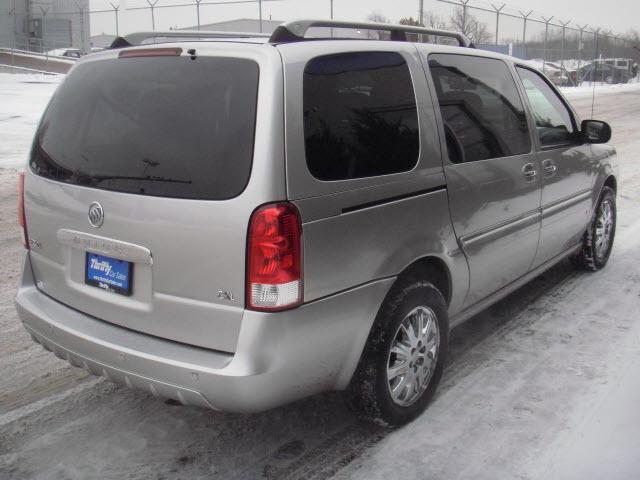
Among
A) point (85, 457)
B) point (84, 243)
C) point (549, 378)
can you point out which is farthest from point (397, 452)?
point (84, 243)

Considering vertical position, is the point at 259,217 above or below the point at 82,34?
below

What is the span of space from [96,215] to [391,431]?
1663 millimetres

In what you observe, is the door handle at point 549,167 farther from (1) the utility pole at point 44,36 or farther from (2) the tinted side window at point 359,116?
(1) the utility pole at point 44,36

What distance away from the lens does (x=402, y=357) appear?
312cm

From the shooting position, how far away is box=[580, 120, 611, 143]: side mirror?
15.8 feet

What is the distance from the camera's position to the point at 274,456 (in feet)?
9.78

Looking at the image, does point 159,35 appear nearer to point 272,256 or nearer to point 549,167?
point 272,256

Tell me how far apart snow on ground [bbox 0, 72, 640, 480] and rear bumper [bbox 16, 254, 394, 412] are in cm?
41

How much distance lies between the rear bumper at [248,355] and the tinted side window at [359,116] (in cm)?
52

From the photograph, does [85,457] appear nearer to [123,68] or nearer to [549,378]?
[123,68]

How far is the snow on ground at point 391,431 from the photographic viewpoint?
2.87 meters

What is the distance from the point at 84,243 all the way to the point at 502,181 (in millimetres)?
2266

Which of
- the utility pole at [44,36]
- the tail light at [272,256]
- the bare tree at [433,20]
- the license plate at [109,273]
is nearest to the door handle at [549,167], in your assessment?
the tail light at [272,256]

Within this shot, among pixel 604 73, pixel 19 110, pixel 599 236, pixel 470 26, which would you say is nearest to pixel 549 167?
pixel 599 236
